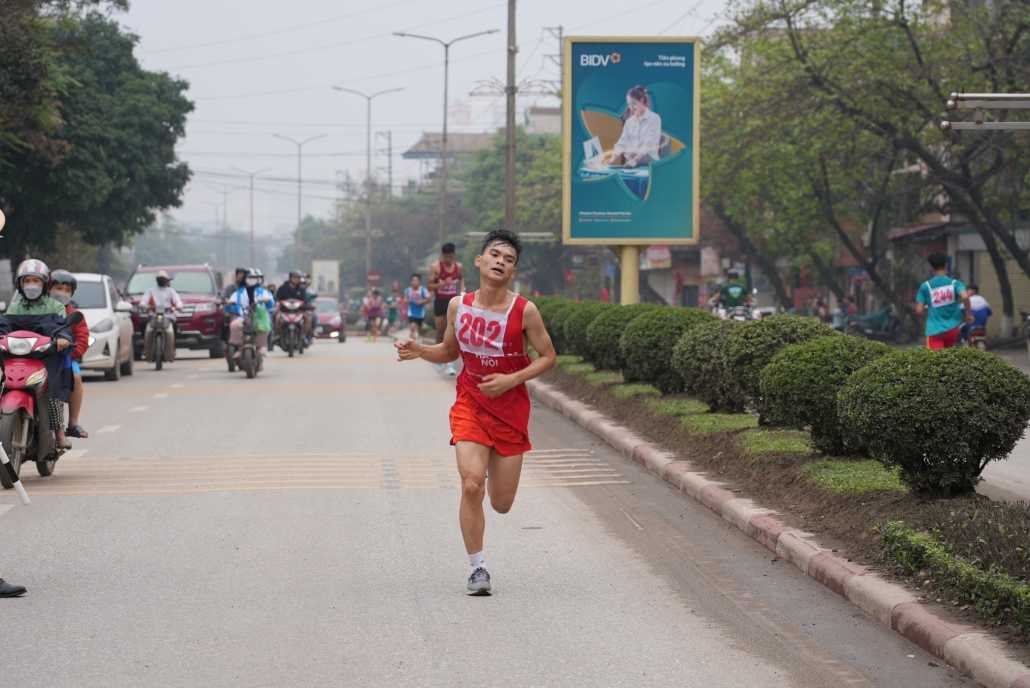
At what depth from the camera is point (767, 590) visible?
695 cm

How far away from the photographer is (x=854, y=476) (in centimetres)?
850

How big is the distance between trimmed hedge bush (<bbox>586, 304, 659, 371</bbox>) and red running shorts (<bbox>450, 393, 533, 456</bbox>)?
9.04 m

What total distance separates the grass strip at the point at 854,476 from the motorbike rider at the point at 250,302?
1390 centimetres

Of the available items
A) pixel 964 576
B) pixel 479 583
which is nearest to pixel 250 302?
pixel 479 583

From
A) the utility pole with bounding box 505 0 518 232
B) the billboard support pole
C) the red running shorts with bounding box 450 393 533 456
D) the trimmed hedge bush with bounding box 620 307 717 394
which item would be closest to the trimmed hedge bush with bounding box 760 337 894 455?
the red running shorts with bounding box 450 393 533 456

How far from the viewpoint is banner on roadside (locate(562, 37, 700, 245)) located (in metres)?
20.8

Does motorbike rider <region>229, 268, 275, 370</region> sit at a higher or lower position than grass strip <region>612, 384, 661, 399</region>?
higher

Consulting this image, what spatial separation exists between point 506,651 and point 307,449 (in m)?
7.09

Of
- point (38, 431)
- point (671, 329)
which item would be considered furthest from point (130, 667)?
point (671, 329)

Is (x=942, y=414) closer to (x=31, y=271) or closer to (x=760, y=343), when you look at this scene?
(x=760, y=343)

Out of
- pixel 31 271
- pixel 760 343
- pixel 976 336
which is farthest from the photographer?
pixel 976 336

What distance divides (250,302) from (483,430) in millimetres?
15407

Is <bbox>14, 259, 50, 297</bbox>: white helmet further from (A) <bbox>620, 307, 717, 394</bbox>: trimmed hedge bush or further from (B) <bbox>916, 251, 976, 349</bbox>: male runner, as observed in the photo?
(B) <bbox>916, 251, 976, 349</bbox>: male runner

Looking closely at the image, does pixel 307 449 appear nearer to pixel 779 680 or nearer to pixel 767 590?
pixel 767 590
